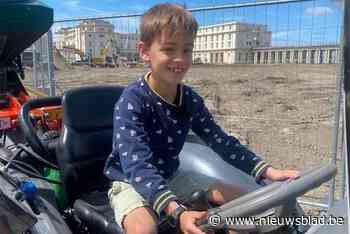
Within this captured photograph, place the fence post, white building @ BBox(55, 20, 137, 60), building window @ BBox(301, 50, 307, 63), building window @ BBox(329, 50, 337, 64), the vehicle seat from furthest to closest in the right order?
the fence post
white building @ BBox(55, 20, 137, 60)
building window @ BBox(301, 50, 307, 63)
building window @ BBox(329, 50, 337, 64)
the vehicle seat

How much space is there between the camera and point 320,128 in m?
5.80

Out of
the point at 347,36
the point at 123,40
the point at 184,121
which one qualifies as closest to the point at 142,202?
the point at 184,121

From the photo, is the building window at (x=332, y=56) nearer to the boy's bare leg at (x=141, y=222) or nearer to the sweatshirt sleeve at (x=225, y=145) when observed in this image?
the sweatshirt sleeve at (x=225, y=145)

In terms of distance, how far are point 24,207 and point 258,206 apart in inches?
32.9

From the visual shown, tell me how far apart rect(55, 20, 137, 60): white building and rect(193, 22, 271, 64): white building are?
1189 mm

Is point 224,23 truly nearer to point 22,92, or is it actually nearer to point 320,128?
point 22,92

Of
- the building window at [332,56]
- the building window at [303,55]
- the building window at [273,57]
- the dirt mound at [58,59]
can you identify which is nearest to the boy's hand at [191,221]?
the building window at [332,56]

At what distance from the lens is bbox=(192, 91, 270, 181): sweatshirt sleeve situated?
5.52ft

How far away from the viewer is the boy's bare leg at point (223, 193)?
1.59 meters

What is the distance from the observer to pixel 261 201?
3.33ft

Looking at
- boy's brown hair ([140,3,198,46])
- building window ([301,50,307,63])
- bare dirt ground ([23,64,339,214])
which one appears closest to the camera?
boy's brown hair ([140,3,198,46])

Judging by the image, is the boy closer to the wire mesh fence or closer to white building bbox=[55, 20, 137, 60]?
the wire mesh fence

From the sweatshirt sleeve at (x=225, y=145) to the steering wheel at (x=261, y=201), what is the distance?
21.1 inches

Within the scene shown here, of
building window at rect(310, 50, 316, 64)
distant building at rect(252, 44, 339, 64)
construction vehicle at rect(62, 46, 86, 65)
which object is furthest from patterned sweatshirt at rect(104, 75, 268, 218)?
A: construction vehicle at rect(62, 46, 86, 65)
